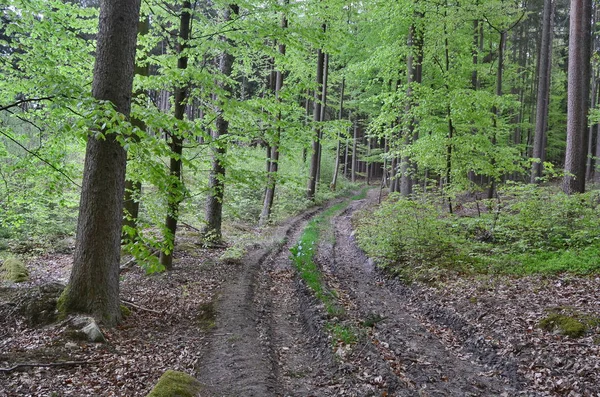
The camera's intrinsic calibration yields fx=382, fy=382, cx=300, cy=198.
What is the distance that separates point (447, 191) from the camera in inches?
550

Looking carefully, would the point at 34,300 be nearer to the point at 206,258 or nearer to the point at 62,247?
the point at 206,258

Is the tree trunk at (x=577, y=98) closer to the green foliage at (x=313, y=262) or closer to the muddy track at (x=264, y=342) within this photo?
the green foliage at (x=313, y=262)

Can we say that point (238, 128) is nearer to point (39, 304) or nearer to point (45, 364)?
point (39, 304)

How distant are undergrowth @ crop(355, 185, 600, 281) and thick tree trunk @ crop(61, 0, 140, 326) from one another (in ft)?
23.8

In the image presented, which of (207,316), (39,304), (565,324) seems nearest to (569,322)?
(565,324)

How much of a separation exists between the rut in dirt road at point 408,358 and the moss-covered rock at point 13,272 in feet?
26.1

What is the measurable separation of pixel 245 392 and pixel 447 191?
11.3 meters

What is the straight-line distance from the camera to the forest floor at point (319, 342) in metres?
4.88

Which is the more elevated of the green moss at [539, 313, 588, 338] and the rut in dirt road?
the green moss at [539, 313, 588, 338]

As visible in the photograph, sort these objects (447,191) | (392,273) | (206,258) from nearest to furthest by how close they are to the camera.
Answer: (392,273) < (206,258) < (447,191)

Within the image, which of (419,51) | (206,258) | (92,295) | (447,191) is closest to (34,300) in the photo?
(92,295)

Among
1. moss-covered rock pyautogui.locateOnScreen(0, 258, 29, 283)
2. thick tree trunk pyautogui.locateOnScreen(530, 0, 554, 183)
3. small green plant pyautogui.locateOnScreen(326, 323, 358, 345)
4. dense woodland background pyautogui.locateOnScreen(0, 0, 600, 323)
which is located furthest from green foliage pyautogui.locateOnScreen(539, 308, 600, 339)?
thick tree trunk pyautogui.locateOnScreen(530, 0, 554, 183)

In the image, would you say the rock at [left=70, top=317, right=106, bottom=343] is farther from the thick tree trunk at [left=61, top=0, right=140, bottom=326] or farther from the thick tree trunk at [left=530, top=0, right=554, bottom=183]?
the thick tree trunk at [left=530, top=0, right=554, bottom=183]

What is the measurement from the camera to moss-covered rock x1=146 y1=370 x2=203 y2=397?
4.23 meters
